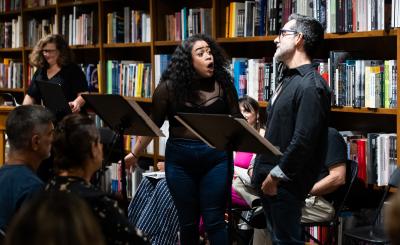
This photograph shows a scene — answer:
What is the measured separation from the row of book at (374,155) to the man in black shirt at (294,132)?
1.04 meters

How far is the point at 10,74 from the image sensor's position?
704 cm

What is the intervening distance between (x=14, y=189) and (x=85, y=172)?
30cm

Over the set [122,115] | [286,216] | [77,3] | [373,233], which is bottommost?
[373,233]

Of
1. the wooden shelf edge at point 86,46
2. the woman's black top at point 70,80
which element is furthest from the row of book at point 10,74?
the woman's black top at point 70,80

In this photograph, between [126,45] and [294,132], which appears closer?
[294,132]

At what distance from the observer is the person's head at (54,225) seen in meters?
1.21

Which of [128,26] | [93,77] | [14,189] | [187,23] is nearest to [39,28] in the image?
[93,77]

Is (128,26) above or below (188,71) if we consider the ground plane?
above

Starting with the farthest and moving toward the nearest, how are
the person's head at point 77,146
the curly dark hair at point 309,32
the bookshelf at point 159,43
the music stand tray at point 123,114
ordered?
the bookshelf at point 159,43 < the music stand tray at point 123,114 < the curly dark hair at point 309,32 < the person's head at point 77,146

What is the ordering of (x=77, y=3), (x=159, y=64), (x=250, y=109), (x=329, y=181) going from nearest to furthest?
(x=329, y=181) → (x=250, y=109) → (x=159, y=64) → (x=77, y=3)

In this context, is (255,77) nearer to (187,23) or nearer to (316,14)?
(316,14)

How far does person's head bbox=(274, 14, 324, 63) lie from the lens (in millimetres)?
2918

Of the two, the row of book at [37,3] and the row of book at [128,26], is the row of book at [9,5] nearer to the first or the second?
the row of book at [37,3]

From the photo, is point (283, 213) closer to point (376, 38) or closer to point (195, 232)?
point (195, 232)
